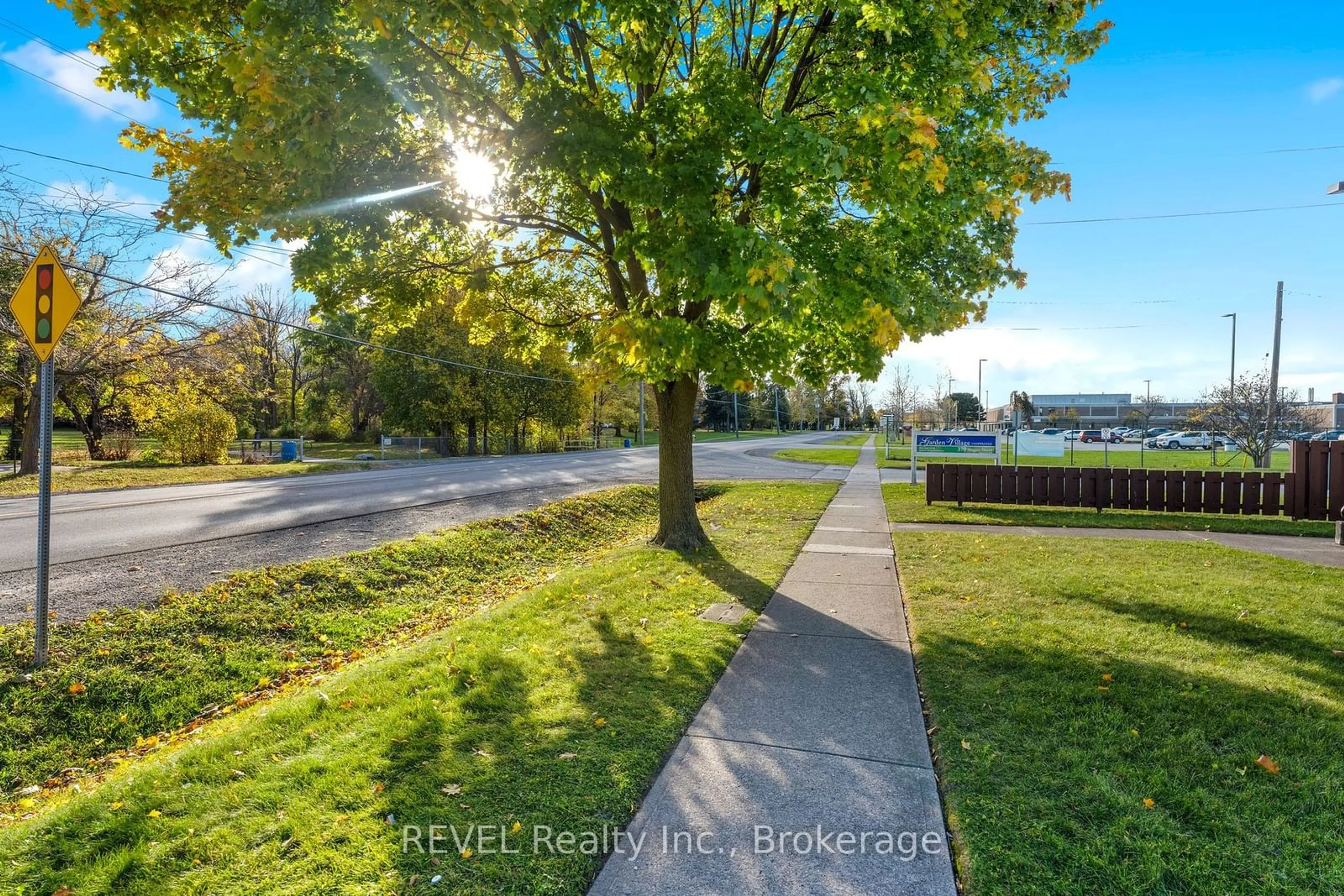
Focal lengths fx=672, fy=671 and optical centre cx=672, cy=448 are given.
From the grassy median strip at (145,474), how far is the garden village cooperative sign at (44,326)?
1239cm

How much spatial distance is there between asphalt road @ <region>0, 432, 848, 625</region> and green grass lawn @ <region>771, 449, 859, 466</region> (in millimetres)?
7876

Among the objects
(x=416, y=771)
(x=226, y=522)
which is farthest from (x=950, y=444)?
(x=416, y=771)

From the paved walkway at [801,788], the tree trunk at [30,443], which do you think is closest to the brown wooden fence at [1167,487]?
the paved walkway at [801,788]

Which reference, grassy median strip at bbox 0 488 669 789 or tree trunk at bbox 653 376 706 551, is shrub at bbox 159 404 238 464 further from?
tree trunk at bbox 653 376 706 551

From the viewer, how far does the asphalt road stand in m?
7.13

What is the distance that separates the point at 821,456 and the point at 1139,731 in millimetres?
32121

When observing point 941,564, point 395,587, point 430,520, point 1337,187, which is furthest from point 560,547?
point 1337,187

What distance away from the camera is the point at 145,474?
66.6 feet

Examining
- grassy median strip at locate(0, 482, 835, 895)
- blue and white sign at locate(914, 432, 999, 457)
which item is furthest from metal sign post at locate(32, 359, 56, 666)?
blue and white sign at locate(914, 432, 999, 457)

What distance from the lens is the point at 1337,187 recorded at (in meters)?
14.0

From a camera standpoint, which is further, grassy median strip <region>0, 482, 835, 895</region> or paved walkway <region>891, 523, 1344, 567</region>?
paved walkway <region>891, 523, 1344, 567</region>

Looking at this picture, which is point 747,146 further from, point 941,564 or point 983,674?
point 941,564

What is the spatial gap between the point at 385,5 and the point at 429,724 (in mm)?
4457

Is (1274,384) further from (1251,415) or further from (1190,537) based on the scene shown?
(1190,537)
